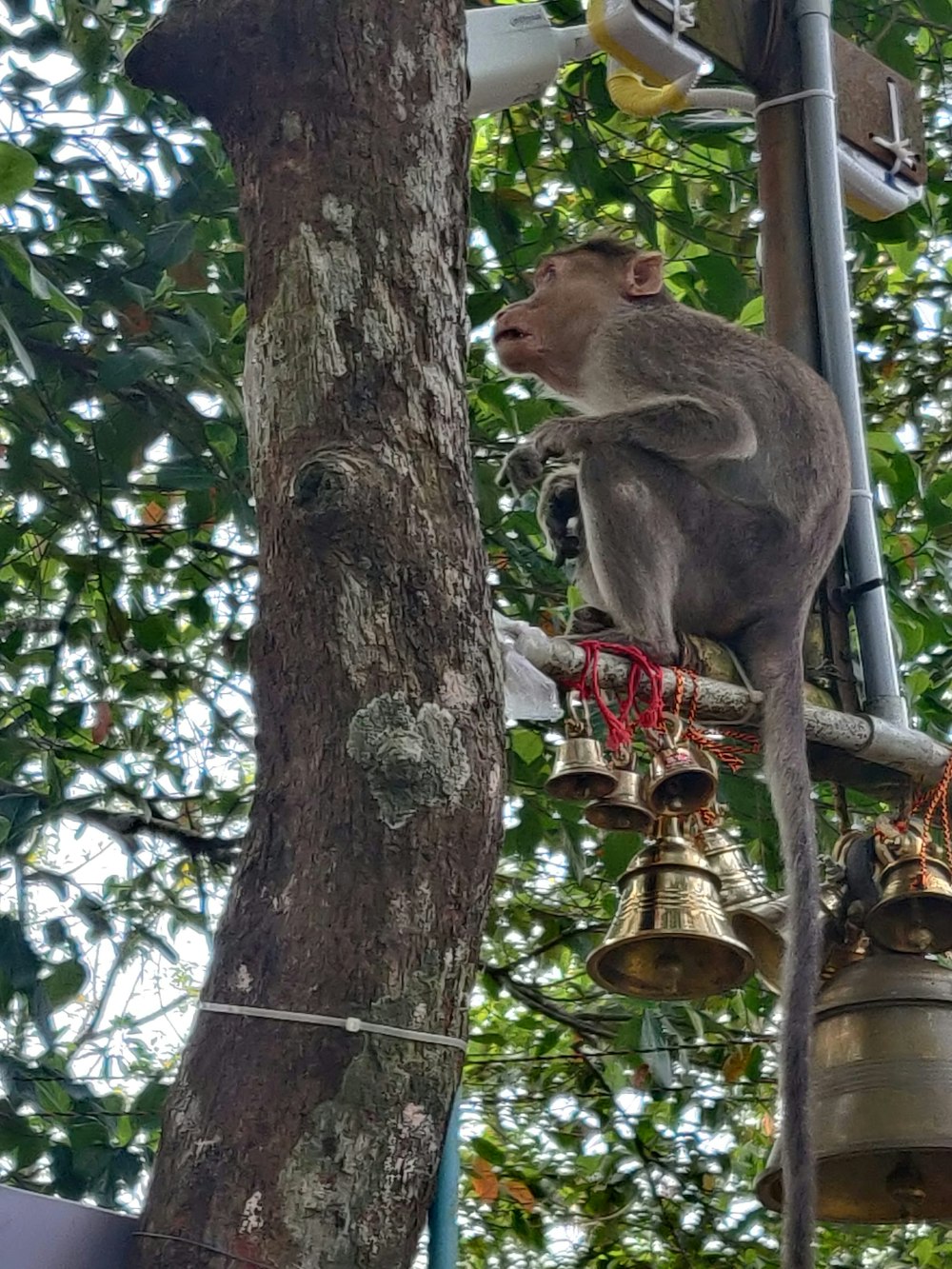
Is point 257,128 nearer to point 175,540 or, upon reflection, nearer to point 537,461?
point 537,461

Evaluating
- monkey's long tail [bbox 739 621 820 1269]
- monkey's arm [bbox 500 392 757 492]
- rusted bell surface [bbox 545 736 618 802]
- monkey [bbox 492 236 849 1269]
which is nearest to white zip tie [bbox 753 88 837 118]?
monkey [bbox 492 236 849 1269]

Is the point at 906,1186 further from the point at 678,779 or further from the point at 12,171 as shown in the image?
the point at 12,171

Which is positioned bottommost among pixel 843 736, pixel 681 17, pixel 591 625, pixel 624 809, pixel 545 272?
pixel 624 809

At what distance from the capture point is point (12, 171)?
2.21m

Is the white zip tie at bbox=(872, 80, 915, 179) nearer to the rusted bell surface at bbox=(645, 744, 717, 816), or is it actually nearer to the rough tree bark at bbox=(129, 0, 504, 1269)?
the rusted bell surface at bbox=(645, 744, 717, 816)

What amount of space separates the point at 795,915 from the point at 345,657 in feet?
4.30

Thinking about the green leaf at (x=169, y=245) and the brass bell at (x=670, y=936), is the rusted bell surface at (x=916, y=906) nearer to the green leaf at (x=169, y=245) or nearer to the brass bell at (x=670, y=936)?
the brass bell at (x=670, y=936)

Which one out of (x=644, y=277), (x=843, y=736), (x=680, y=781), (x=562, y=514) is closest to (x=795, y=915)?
(x=680, y=781)

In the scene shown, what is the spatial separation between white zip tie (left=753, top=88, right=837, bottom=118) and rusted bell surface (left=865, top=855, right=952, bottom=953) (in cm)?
169

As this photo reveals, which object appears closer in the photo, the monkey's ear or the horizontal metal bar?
the horizontal metal bar

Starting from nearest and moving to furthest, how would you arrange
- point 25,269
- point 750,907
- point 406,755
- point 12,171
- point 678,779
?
point 406,755 → point 12,171 → point 25,269 → point 678,779 → point 750,907

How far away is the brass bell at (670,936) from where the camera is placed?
2676 millimetres

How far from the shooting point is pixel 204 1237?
151cm

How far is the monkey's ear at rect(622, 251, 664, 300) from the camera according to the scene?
4.74 metres
